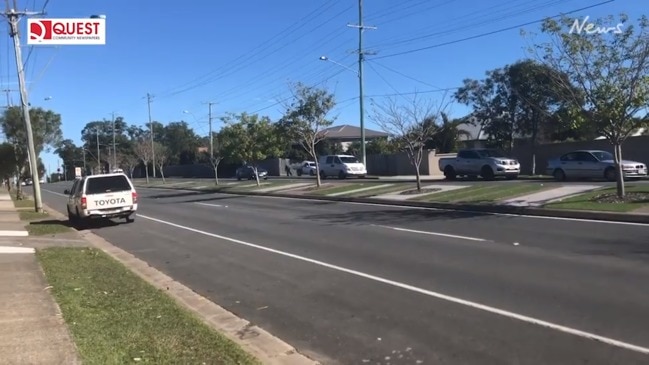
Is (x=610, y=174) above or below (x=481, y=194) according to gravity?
above

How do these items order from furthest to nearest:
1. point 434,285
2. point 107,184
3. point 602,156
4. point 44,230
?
point 602,156 < point 107,184 < point 44,230 < point 434,285

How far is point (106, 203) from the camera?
1977 centimetres

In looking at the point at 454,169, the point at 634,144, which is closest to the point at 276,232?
the point at 454,169

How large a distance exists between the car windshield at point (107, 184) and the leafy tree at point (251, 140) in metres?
17.0

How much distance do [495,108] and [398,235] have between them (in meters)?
33.3

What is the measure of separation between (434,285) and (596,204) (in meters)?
9.29

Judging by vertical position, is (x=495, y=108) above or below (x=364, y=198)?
above

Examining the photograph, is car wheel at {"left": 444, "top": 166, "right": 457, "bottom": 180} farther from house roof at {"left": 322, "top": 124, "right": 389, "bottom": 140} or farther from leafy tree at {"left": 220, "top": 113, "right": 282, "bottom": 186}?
house roof at {"left": 322, "top": 124, "right": 389, "bottom": 140}

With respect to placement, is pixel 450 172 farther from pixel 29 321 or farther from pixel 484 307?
pixel 29 321

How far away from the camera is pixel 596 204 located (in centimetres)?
1561

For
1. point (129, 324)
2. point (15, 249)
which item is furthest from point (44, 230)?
point (129, 324)

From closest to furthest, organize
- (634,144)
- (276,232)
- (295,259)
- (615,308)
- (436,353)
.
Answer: (436,353) → (615,308) → (295,259) → (276,232) → (634,144)

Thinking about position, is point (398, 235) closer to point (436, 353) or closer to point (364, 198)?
point (436, 353)

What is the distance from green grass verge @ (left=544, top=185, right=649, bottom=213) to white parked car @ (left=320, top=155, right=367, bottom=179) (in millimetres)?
25411
